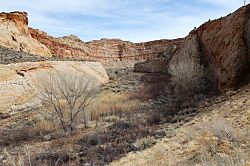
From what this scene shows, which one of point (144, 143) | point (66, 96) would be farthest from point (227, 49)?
point (144, 143)

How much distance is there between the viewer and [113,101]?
66.5 feet

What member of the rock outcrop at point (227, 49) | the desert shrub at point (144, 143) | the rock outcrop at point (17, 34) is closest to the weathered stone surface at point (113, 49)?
the rock outcrop at point (17, 34)

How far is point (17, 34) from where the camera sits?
1428 inches

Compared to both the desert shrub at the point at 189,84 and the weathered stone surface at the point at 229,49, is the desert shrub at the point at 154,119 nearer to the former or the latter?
the desert shrub at the point at 189,84

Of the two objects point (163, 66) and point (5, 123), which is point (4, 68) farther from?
point (163, 66)

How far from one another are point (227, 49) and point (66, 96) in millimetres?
7563

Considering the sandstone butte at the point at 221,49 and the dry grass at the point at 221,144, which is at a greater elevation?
the sandstone butte at the point at 221,49

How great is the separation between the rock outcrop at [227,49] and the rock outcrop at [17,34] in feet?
55.8

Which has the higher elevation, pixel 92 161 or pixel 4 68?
pixel 4 68

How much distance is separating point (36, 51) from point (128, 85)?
46.5ft

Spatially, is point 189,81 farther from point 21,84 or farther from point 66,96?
point 21,84

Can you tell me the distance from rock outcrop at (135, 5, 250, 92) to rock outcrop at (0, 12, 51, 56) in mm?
17003

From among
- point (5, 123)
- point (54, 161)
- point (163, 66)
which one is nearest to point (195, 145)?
point (54, 161)

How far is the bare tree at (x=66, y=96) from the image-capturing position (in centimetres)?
1650
